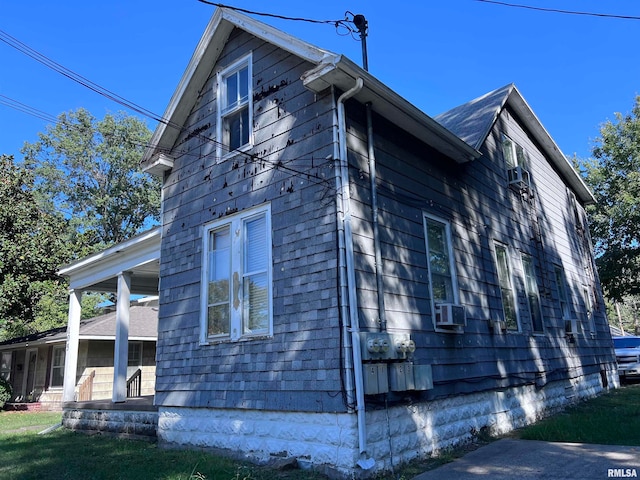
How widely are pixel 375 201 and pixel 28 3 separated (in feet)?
19.7

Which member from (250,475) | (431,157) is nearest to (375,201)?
(431,157)

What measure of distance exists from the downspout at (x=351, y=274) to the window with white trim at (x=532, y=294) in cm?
572

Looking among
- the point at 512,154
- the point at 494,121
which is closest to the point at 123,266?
the point at 494,121

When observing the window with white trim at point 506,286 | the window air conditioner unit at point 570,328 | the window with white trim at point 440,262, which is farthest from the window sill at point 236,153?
the window air conditioner unit at point 570,328

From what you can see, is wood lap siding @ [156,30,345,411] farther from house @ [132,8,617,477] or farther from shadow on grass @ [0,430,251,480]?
shadow on grass @ [0,430,251,480]

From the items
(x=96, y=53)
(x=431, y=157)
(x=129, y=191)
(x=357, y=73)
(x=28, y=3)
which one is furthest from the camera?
(x=129, y=191)

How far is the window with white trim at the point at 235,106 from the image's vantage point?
7875mm

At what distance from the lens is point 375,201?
6559 mm

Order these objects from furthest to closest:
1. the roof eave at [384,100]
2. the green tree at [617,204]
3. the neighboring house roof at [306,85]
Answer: the green tree at [617,204], the neighboring house roof at [306,85], the roof eave at [384,100]

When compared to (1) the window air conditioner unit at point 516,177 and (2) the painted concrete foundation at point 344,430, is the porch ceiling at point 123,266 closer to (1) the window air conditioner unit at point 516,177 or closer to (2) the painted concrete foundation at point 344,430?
(2) the painted concrete foundation at point 344,430

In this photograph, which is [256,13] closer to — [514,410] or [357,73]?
[357,73]

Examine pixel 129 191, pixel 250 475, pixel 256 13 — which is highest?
pixel 129 191

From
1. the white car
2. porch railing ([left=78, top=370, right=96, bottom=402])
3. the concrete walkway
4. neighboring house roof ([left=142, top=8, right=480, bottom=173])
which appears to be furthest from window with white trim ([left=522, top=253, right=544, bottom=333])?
porch railing ([left=78, top=370, right=96, bottom=402])

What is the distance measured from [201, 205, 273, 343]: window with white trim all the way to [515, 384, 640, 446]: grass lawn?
4365mm
